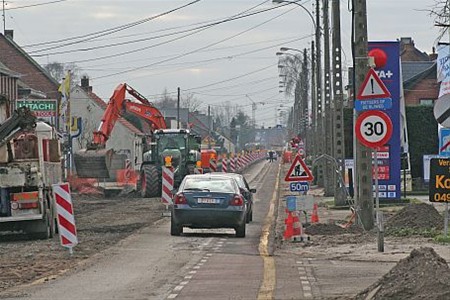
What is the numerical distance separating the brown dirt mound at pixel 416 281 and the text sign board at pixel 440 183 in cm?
529

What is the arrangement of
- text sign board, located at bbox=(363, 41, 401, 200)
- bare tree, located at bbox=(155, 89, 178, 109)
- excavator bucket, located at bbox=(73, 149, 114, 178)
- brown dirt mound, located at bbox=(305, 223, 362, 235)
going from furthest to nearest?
bare tree, located at bbox=(155, 89, 178, 109), excavator bucket, located at bbox=(73, 149, 114, 178), text sign board, located at bbox=(363, 41, 401, 200), brown dirt mound, located at bbox=(305, 223, 362, 235)

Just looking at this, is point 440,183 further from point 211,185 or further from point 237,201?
point 211,185

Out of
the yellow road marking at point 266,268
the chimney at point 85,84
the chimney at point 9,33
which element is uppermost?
the chimney at point 9,33

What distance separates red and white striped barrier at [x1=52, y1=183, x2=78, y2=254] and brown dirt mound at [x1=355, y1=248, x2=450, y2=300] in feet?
27.3

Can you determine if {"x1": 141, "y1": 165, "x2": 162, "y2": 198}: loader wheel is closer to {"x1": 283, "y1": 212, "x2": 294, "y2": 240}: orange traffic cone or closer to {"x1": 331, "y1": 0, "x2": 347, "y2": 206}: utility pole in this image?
{"x1": 331, "y1": 0, "x2": 347, "y2": 206}: utility pole

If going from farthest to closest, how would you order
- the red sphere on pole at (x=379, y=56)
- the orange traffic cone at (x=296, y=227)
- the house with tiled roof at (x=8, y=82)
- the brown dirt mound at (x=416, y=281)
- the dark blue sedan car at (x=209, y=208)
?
the house with tiled roof at (x=8, y=82), the red sphere on pole at (x=379, y=56), the dark blue sedan car at (x=209, y=208), the orange traffic cone at (x=296, y=227), the brown dirt mound at (x=416, y=281)

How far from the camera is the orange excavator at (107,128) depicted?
37.8m

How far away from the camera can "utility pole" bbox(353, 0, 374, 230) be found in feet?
77.4

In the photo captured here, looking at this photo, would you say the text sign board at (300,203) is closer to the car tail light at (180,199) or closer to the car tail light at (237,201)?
the car tail light at (237,201)

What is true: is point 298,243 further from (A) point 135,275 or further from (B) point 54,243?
(A) point 135,275

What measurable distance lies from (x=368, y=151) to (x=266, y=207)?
14.8 metres

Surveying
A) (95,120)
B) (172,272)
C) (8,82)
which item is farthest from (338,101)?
(95,120)

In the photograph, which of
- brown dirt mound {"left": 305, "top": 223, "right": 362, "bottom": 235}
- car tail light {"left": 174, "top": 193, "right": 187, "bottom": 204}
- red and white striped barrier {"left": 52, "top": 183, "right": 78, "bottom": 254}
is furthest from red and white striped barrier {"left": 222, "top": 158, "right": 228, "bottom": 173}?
red and white striped barrier {"left": 52, "top": 183, "right": 78, "bottom": 254}

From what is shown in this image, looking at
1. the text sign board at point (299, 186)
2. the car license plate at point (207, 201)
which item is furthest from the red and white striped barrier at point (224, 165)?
the car license plate at point (207, 201)
